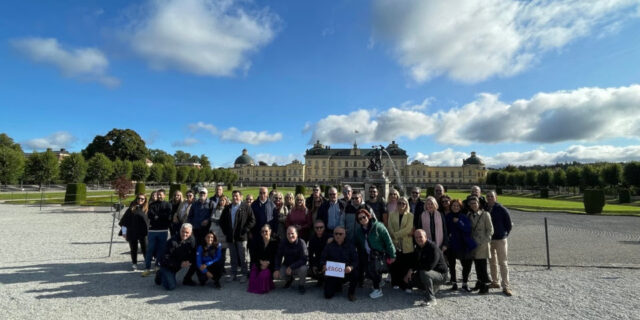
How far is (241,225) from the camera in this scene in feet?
18.2

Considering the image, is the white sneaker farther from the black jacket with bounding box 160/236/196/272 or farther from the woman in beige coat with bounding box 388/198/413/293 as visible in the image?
the black jacket with bounding box 160/236/196/272

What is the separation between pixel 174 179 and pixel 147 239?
161 feet

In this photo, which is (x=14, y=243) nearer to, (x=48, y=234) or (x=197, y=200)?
(x=48, y=234)

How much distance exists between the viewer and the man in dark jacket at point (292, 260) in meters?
4.93

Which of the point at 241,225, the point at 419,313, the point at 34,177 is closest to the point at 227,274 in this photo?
the point at 241,225

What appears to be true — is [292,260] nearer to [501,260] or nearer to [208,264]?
[208,264]

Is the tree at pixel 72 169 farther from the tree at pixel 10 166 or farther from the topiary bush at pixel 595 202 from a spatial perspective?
the topiary bush at pixel 595 202

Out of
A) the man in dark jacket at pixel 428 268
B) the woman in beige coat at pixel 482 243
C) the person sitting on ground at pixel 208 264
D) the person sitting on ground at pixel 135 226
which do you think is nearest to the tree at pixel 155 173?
the person sitting on ground at pixel 135 226

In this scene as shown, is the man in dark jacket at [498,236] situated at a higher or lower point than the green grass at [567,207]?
higher

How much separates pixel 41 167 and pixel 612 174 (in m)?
65.5

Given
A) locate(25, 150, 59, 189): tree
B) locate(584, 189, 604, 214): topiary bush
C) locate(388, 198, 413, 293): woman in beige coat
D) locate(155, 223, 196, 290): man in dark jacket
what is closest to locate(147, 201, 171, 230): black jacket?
locate(155, 223, 196, 290): man in dark jacket

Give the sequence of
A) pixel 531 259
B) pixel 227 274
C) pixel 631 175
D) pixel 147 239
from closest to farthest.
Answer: pixel 227 274 < pixel 147 239 < pixel 531 259 < pixel 631 175

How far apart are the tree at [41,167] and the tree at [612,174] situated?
64181mm

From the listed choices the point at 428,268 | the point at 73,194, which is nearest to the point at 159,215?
the point at 428,268
